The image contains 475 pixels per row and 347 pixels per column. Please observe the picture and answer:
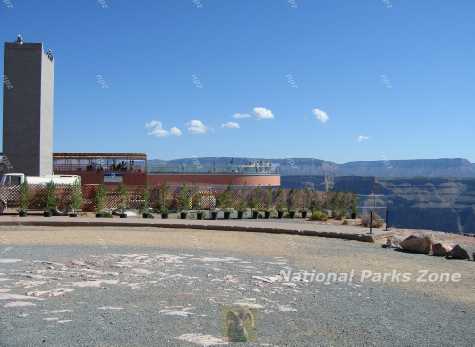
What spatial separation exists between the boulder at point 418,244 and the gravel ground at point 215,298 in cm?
73

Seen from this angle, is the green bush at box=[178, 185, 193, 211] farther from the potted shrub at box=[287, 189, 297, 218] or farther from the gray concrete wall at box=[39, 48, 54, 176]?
the gray concrete wall at box=[39, 48, 54, 176]

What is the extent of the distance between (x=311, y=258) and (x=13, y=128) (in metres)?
20.0

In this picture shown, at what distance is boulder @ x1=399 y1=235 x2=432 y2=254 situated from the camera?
1332cm

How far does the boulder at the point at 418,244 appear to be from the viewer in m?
13.3

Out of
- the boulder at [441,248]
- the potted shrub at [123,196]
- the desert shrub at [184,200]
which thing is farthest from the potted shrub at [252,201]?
the boulder at [441,248]

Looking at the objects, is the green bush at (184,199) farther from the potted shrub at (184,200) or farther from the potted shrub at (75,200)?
the potted shrub at (75,200)

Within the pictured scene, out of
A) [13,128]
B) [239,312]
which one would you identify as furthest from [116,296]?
[13,128]

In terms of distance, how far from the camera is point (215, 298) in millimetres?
7371

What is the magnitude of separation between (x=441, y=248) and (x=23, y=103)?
21.4 meters

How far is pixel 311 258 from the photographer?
11.8 meters

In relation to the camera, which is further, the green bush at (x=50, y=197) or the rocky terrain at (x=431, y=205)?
the rocky terrain at (x=431, y=205)

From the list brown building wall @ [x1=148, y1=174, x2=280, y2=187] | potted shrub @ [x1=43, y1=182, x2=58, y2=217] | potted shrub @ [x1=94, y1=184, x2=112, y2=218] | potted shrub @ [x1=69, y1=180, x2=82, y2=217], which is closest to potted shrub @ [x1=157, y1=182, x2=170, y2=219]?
potted shrub @ [x1=94, y1=184, x2=112, y2=218]

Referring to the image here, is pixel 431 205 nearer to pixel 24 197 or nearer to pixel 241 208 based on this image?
pixel 241 208

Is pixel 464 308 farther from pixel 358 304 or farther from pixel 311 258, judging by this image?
pixel 311 258
